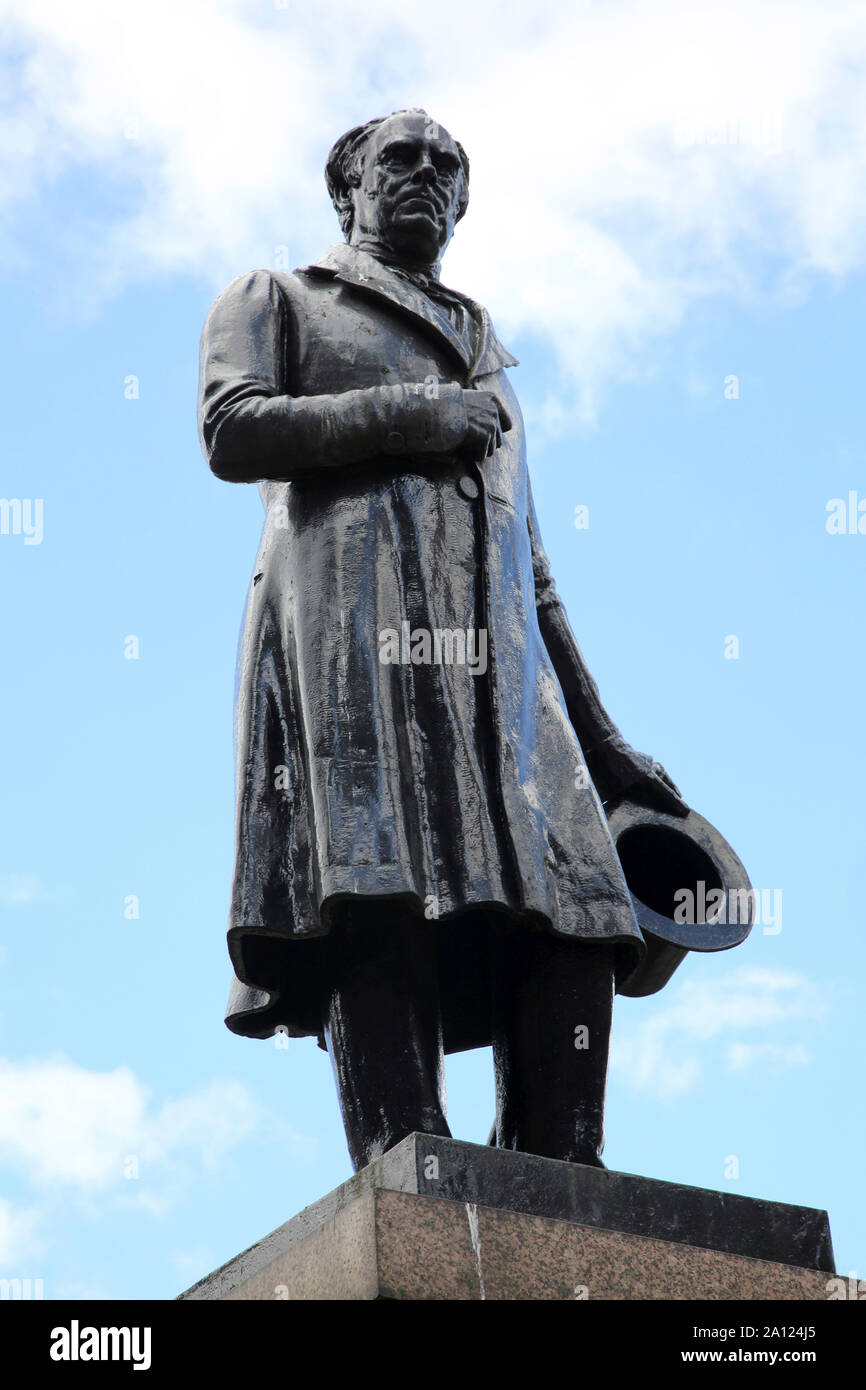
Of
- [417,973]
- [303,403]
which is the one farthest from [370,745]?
[303,403]

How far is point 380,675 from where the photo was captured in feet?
26.5

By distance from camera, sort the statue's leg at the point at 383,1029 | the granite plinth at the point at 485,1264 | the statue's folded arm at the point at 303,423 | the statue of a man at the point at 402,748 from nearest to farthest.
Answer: the granite plinth at the point at 485,1264 → the statue's leg at the point at 383,1029 → the statue of a man at the point at 402,748 → the statue's folded arm at the point at 303,423

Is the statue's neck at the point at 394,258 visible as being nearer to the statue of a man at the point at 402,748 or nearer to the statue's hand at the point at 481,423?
the statue of a man at the point at 402,748

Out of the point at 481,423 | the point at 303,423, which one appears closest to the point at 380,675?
the point at 303,423

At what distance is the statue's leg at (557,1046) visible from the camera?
7805 millimetres

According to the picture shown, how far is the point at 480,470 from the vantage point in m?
8.62

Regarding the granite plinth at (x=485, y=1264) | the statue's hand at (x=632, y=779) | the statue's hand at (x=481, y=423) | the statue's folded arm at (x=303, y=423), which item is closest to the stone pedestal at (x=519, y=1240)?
the granite plinth at (x=485, y=1264)

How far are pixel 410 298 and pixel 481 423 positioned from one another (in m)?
0.78

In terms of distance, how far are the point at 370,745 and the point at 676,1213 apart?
1.96 metres

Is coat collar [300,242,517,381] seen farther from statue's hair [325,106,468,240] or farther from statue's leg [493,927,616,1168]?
statue's leg [493,927,616,1168]

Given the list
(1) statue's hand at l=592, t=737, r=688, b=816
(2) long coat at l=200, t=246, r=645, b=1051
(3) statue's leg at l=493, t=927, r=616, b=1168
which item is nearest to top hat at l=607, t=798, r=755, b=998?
(1) statue's hand at l=592, t=737, r=688, b=816

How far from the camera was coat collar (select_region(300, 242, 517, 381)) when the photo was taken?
8805 millimetres

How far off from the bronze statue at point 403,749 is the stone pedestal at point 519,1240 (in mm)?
547
